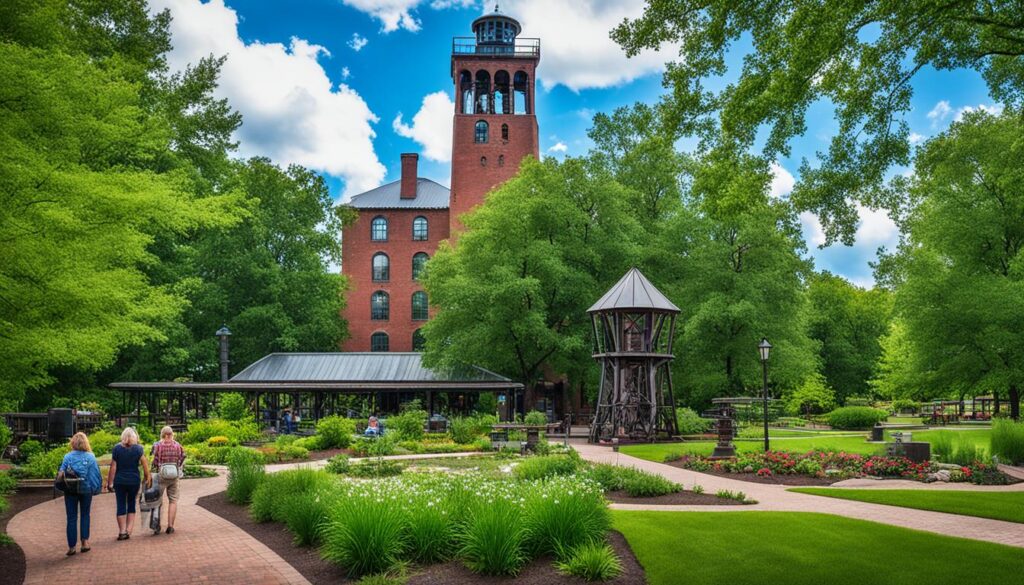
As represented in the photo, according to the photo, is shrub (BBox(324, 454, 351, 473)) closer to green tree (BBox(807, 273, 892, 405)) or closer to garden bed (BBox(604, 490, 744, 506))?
garden bed (BBox(604, 490, 744, 506))

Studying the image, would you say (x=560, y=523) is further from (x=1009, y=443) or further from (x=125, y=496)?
(x=1009, y=443)

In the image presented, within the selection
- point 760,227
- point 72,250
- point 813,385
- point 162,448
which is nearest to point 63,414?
point 72,250

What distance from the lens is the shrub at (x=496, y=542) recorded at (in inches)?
320

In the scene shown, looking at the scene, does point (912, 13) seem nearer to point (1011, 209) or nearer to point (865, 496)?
point (865, 496)

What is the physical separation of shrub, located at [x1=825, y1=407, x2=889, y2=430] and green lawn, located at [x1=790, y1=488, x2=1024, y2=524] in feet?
70.3

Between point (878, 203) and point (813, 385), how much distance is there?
35.3 meters

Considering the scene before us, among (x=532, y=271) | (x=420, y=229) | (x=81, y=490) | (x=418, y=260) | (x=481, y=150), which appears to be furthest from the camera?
(x=420, y=229)

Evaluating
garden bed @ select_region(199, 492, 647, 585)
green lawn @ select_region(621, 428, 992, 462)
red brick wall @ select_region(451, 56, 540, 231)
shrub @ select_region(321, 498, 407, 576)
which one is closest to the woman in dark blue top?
garden bed @ select_region(199, 492, 647, 585)

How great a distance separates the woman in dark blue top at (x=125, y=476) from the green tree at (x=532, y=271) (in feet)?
79.2

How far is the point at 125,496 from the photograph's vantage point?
34.6ft

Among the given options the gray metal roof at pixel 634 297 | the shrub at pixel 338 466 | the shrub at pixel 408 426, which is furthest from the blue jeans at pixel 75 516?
the gray metal roof at pixel 634 297

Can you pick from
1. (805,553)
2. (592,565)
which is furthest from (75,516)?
(805,553)

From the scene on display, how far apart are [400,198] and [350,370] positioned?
77.5 ft

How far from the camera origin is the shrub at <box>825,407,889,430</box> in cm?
3375
